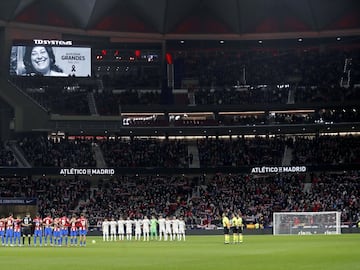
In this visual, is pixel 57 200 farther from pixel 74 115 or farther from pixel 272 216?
pixel 272 216

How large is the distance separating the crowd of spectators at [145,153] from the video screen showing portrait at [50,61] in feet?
31.2

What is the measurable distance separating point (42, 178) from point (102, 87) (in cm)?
1279

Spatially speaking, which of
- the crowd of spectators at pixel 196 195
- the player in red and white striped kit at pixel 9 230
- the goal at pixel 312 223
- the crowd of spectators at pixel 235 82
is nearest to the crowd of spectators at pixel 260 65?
the crowd of spectators at pixel 235 82

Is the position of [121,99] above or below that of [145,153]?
above

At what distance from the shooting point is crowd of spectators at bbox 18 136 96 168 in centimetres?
8562

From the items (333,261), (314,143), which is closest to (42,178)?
(314,143)

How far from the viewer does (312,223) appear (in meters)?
69.4

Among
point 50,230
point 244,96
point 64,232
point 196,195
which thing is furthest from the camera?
point 244,96

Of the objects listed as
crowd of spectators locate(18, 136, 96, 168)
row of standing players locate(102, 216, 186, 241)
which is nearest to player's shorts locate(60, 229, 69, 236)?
row of standing players locate(102, 216, 186, 241)

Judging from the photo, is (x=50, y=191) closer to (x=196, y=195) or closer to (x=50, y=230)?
(x=196, y=195)

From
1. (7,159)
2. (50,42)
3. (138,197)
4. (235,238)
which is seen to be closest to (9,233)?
(235,238)

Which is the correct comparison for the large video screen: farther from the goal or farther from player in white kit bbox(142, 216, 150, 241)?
the goal

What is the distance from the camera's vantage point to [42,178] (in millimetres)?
87938

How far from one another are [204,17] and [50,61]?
18575 mm
